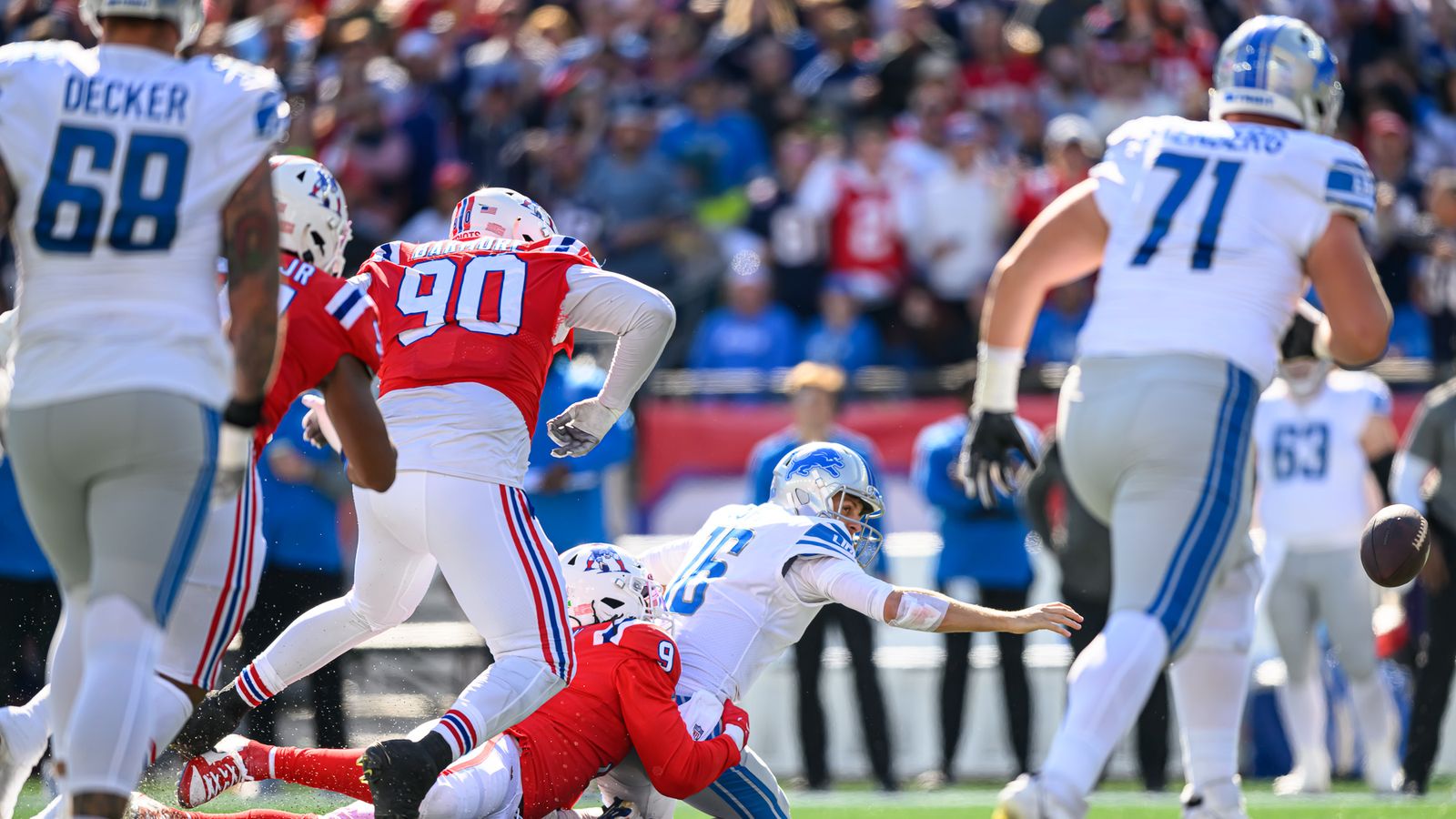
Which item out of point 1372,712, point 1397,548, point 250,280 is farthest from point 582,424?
point 1372,712

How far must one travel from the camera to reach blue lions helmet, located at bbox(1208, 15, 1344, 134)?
15.8 feet

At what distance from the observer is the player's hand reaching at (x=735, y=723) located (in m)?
5.37

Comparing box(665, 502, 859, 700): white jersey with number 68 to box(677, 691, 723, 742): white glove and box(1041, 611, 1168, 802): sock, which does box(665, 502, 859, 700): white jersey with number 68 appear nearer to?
box(677, 691, 723, 742): white glove

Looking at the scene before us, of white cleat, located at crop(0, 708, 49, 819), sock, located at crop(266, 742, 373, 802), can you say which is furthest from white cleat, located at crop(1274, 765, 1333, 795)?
white cleat, located at crop(0, 708, 49, 819)

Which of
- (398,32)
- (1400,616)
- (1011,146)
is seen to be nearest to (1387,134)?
(1011,146)

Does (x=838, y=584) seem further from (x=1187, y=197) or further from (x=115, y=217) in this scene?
(x=115, y=217)

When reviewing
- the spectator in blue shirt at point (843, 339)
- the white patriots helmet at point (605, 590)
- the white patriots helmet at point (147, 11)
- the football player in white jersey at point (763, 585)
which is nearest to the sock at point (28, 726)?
the white patriots helmet at point (605, 590)

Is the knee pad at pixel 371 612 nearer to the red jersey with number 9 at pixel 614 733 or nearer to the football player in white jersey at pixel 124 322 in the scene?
the red jersey with number 9 at pixel 614 733

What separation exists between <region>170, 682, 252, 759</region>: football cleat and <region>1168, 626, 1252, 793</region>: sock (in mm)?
2507

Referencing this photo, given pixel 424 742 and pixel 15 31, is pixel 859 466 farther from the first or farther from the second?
pixel 15 31

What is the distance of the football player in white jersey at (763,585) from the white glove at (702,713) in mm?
26

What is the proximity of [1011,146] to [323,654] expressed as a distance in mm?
7833

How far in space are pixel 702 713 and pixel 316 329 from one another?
5.09 ft

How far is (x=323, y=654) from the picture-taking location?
5.57m
